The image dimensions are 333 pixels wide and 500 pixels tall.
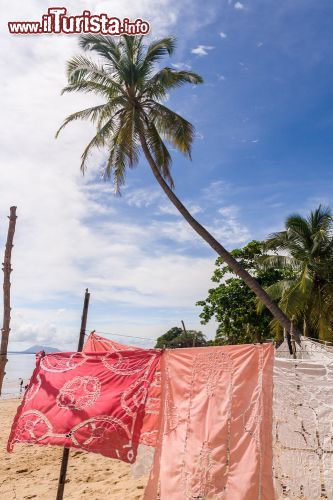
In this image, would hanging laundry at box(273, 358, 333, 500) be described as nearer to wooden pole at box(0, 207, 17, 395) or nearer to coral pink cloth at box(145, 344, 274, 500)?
coral pink cloth at box(145, 344, 274, 500)

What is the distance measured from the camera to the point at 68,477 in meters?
7.87

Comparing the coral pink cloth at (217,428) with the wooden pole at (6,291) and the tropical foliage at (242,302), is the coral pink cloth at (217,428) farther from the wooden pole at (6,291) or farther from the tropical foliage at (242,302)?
the tropical foliage at (242,302)

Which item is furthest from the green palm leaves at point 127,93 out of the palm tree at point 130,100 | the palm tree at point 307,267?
the palm tree at point 307,267

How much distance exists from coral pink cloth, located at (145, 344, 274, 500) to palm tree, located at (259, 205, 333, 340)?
8.42m

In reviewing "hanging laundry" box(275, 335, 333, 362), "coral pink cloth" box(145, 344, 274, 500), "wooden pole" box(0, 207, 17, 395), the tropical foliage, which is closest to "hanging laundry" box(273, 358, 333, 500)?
"coral pink cloth" box(145, 344, 274, 500)

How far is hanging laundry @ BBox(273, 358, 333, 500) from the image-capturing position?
436 cm

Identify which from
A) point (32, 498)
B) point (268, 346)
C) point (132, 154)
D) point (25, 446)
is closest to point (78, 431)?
point (268, 346)

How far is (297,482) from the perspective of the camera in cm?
443

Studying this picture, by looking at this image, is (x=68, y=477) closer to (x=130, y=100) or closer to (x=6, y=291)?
(x=6, y=291)

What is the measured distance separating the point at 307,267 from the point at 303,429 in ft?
31.0

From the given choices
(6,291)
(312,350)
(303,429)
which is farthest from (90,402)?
(6,291)

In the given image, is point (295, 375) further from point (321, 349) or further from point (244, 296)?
point (244, 296)

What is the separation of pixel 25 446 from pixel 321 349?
8610mm

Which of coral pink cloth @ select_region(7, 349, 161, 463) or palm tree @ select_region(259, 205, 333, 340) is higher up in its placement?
palm tree @ select_region(259, 205, 333, 340)
